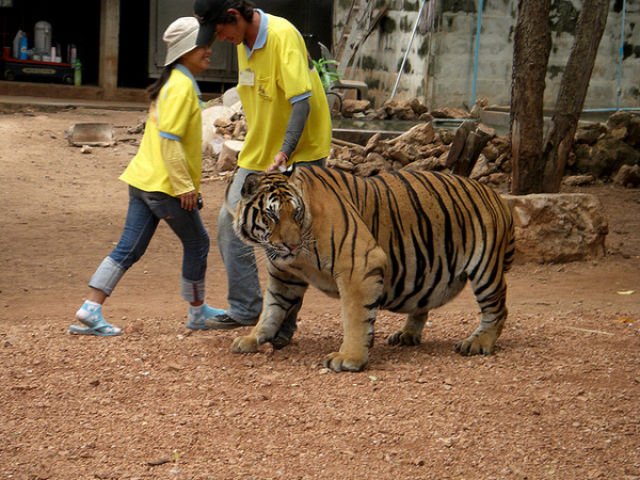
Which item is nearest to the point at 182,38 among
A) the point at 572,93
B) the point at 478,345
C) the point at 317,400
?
the point at 317,400

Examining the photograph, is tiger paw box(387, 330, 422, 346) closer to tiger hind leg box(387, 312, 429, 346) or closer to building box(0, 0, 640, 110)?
tiger hind leg box(387, 312, 429, 346)

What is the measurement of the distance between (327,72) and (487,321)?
11.5 metres

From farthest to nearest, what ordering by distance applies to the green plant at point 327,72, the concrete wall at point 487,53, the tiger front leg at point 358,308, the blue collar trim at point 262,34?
the concrete wall at point 487,53 → the green plant at point 327,72 → the blue collar trim at point 262,34 → the tiger front leg at point 358,308

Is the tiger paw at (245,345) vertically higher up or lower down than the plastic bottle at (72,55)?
lower down

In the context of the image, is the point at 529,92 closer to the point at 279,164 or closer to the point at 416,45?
the point at 279,164

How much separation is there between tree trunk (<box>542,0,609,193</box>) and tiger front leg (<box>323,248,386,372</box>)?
5.42 metres

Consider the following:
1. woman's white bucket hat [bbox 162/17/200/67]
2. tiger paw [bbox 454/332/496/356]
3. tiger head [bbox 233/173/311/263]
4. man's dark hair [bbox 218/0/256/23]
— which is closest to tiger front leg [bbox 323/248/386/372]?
tiger head [bbox 233/173/311/263]

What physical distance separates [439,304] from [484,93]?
11.4 meters

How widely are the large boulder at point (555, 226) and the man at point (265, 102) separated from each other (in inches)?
144

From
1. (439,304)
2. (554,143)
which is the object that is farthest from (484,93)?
(439,304)

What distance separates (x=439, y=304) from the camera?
18.6 feet

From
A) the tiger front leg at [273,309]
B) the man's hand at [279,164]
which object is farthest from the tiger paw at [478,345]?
the man's hand at [279,164]

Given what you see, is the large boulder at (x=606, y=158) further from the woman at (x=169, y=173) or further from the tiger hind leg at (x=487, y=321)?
the woman at (x=169, y=173)

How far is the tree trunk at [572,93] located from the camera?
10.2m
